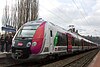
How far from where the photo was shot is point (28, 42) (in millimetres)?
16266

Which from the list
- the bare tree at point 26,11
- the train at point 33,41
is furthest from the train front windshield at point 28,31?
the bare tree at point 26,11

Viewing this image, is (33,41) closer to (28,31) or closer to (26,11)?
(28,31)

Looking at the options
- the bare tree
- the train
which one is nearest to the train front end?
the train

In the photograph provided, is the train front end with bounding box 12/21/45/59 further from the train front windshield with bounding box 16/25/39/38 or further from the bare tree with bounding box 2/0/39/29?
the bare tree with bounding box 2/0/39/29

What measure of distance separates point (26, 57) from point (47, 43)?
2.60 metres

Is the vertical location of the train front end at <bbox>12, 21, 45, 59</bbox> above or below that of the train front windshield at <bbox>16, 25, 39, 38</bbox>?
below

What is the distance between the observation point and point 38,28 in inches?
690

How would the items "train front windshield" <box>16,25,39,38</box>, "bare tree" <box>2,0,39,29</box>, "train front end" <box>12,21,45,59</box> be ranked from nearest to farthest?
"train front end" <box>12,21,45,59</box>, "train front windshield" <box>16,25,39,38</box>, "bare tree" <box>2,0,39,29</box>

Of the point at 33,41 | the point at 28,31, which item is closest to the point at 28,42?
the point at 33,41

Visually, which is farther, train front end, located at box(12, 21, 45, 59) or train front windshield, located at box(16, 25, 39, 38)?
train front windshield, located at box(16, 25, 39, 38)

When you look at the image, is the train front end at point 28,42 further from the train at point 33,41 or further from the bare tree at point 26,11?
the bare tree at point 26,11

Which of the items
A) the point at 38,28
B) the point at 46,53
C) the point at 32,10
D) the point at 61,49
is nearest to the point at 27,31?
the point at 38,28

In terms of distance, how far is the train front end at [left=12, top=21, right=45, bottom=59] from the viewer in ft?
52.7

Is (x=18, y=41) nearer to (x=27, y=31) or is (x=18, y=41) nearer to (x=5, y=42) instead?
(x=27, y=31)
